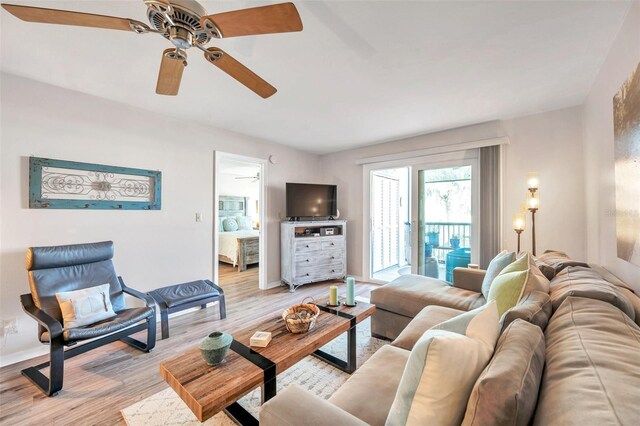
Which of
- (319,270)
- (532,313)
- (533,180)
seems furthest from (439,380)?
(319,270)

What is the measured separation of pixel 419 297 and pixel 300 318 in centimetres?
120

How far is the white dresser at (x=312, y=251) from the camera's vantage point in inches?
168

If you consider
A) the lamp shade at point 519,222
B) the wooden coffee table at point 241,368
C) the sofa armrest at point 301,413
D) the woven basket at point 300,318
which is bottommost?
the wooden coffee table at point 241,368

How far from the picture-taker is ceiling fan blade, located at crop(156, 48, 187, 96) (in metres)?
1.50

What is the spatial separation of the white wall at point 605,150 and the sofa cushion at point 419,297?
97cm

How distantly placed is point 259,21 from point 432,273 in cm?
390

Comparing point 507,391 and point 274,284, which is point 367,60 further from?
point 274,284

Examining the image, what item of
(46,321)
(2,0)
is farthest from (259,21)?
(46,321)

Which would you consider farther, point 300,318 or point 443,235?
point 443,235

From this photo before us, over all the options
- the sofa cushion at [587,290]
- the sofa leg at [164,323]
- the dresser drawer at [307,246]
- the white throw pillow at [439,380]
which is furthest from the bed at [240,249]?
the white throw pillow at [439,380]

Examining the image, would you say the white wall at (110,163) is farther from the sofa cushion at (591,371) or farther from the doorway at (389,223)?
the sofa cushion at (591,371)

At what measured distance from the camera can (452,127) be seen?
3.62 m

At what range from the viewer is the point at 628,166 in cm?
145

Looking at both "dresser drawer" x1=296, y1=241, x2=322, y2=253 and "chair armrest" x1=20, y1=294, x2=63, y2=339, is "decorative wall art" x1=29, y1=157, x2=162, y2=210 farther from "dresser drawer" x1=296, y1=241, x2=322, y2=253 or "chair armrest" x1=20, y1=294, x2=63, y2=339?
"dresser drawer" x1=296, y1=241, x2=322, y2=253
